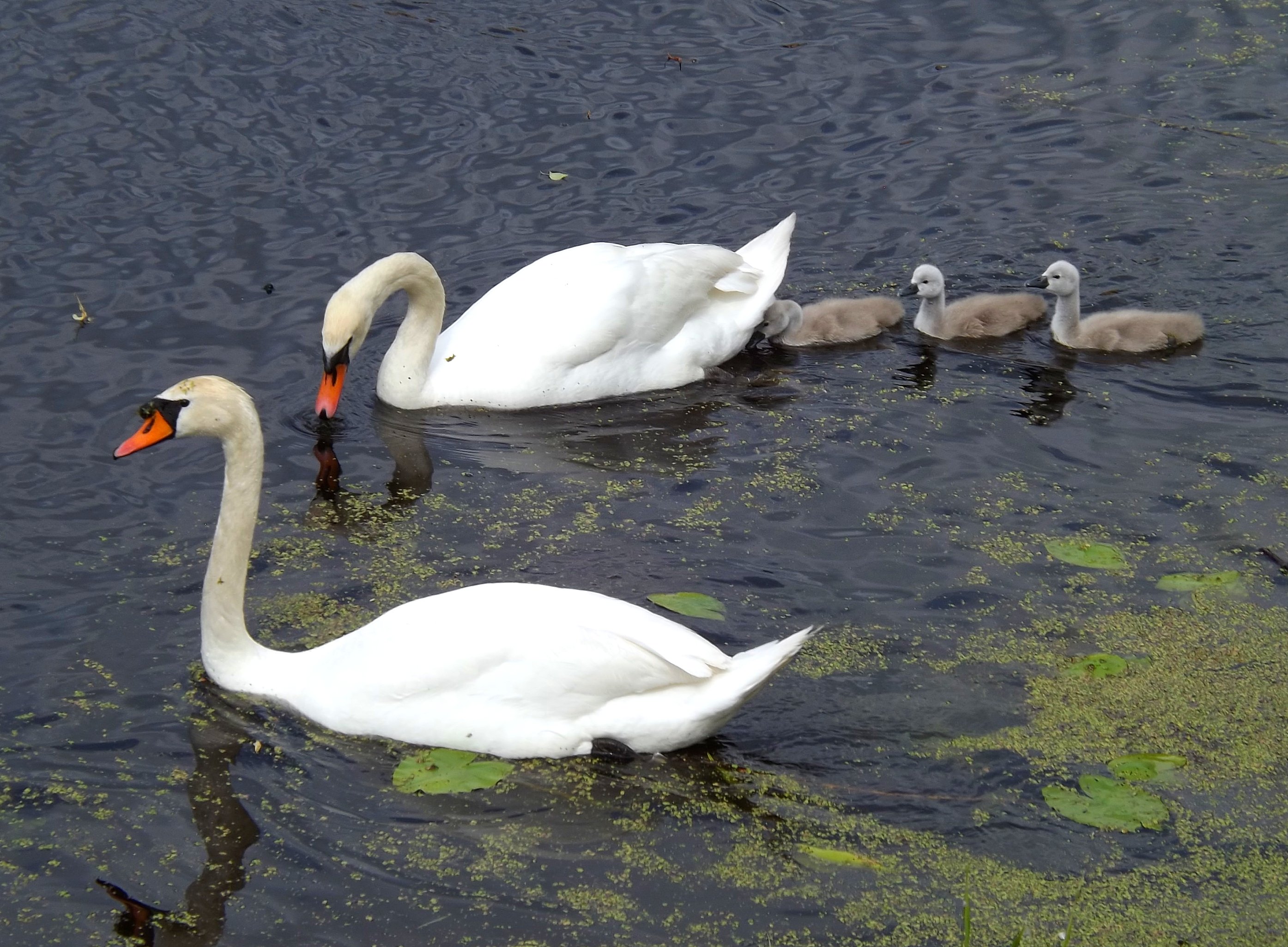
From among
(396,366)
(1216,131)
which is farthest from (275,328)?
(1216,131)

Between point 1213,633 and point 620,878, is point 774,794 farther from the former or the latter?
point 1213,633

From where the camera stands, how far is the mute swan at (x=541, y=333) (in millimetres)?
8664

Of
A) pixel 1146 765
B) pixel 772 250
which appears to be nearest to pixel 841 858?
pixel 1146 765

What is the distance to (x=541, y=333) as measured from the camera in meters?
8.70

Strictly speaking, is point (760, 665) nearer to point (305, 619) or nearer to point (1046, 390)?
point (305, 619)

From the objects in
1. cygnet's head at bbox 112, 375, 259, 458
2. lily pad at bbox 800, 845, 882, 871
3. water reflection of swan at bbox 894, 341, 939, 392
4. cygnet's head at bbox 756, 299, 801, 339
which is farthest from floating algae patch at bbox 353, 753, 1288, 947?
cygnet's head at bbox 756, 299, 801, 339

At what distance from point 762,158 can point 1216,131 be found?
3.34 metres

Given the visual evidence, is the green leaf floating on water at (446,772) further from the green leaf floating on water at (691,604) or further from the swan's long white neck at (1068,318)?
the swan's long white neck at (1068,318)

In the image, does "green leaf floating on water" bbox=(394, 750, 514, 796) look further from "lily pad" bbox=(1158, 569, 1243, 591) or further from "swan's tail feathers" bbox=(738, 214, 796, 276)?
"swan's tail feathers" bbox=(738, 214, 796, 276)

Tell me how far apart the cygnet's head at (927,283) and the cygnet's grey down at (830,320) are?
6.8 inches

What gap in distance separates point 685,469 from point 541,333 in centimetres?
129

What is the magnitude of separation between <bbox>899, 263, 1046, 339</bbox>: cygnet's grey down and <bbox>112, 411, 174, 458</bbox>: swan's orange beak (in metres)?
4.77

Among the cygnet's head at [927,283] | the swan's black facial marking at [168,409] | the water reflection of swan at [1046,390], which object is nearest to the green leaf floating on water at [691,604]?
the swan's black facial marking at [168,409]

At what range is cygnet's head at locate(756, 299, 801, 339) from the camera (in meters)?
9.38
